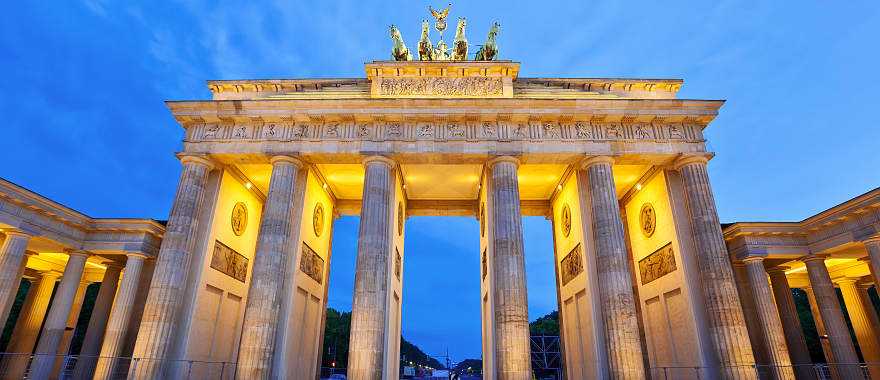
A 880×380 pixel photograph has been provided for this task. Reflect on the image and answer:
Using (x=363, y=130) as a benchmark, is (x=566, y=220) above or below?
below

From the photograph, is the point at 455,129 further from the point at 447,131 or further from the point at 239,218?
the point at 239,218

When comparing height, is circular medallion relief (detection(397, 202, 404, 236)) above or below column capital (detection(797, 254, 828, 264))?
above

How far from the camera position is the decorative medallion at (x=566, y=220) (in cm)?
2155

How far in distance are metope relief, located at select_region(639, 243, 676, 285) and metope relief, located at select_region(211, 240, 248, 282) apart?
19081 mm

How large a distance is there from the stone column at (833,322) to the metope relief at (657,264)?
18.1 ft

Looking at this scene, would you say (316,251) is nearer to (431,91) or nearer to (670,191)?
(431,91)

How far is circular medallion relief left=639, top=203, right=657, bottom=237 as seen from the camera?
66.4 ft

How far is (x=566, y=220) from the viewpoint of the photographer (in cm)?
2212

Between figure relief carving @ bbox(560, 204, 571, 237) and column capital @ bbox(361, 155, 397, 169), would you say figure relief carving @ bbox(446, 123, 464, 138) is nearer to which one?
Result: column capital @ bbox(361, 155, 397, 169)

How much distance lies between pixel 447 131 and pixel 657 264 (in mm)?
11054

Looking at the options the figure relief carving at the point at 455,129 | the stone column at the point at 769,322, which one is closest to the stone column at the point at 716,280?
the stone column at the point at 769,322

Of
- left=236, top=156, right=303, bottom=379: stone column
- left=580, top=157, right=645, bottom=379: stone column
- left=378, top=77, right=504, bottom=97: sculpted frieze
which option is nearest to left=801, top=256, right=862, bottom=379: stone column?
left=580, top=157, right=645, bottom=379: stone column

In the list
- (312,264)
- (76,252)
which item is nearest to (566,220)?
(312,264)

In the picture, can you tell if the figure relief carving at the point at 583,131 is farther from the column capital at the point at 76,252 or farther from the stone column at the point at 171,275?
the column capital at the point at 76,252
